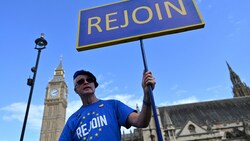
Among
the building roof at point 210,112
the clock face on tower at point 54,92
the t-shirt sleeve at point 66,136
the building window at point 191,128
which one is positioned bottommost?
the t-shirt sleeve at point 66,136

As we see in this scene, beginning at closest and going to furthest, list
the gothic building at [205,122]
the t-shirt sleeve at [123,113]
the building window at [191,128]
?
the t-shirt sleeve at [123,113]
the gothic building at [205,122]
the building window at [191,128]

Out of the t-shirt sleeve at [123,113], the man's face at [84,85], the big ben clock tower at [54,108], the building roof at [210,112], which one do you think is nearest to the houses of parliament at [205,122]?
the building roof at [210,112]

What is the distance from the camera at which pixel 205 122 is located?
3294 cm

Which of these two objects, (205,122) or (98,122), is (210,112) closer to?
(205,122)

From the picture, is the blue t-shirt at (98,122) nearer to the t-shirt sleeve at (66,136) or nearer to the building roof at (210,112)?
the t-shirt sleeve at (66,136)

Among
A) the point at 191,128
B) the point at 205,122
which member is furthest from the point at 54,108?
the point at 205,122

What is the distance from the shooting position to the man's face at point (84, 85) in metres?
2.70

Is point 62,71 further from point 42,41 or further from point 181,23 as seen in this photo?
point 181,23

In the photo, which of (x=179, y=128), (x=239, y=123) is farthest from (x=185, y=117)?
(x=239, y=123)

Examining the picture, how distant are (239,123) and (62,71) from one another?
203 feet

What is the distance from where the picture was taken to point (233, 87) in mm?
60969

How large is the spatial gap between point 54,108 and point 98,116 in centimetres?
6859

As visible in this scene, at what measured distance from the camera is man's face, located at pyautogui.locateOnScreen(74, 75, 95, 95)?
2.70 m

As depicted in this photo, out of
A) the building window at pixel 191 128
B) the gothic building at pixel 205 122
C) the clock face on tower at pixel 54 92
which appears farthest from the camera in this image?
the clock face on tower at pixel 54 92
